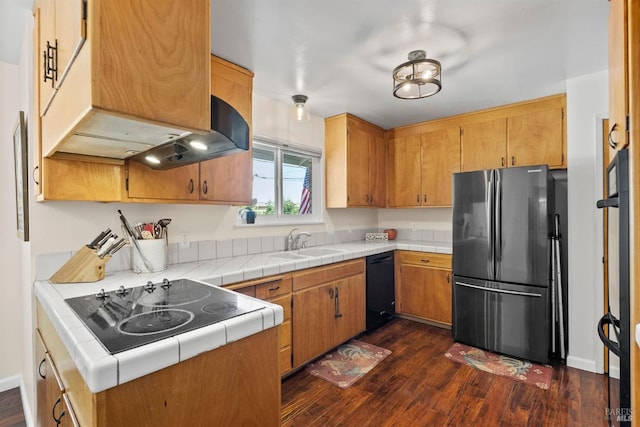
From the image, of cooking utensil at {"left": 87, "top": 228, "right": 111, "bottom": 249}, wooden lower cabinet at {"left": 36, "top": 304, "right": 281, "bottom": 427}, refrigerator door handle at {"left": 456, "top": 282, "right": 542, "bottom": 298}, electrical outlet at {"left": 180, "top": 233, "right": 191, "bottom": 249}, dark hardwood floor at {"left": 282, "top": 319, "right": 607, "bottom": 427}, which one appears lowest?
dark hardwood floor at {"left": 282, "top": 319, "right": 607, "bottom": 427}

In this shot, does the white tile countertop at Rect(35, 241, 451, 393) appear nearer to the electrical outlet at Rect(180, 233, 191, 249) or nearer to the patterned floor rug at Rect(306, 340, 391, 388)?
the electrical outlet at Rect(180, 233, 191, 249)

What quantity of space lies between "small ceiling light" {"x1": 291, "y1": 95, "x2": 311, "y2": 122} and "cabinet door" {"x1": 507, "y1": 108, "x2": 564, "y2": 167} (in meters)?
2.05

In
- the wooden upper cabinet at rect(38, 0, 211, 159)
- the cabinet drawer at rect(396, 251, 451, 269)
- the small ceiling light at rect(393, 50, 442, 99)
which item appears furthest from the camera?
the cabinet drawer at rect(396, 251, 451, 269)

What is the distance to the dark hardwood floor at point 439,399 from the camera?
1.94m

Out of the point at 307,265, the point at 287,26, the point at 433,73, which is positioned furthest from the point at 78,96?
the point at 433,73

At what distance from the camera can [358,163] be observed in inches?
144

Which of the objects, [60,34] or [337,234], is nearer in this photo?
Result: [60,34]

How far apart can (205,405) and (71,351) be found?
43cm

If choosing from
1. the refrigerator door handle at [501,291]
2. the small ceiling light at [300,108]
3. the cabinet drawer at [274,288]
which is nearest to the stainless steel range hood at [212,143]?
the cabinet drawer at [274,288]

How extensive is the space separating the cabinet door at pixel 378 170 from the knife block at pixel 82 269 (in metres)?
2.80

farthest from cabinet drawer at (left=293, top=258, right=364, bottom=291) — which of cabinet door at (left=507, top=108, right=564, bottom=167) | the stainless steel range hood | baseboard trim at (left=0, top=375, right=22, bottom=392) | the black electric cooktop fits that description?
baseboard trim at (left=0, top=375, right=22, bottom=392)

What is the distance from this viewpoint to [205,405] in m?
1.00

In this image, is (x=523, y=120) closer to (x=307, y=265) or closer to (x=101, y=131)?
(x=307, y=265)

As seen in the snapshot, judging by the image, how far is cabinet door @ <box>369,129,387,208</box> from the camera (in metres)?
3.86
